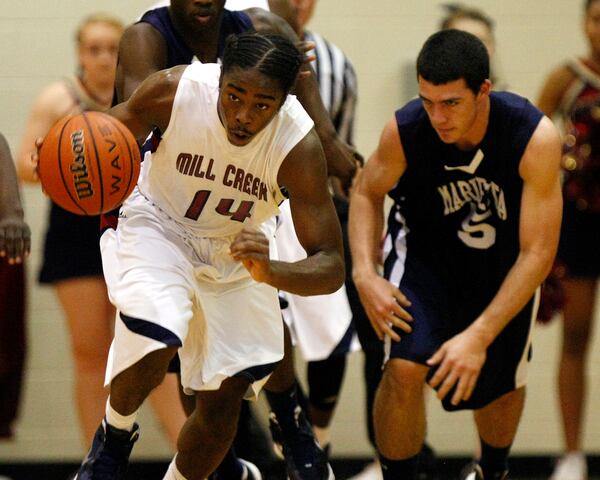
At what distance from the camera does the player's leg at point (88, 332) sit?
19.9 ft

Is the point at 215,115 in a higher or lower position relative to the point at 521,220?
higher

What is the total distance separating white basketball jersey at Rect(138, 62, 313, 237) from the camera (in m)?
4.25

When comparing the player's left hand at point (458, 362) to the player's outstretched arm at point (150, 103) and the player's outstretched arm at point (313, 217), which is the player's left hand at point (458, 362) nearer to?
the player's outstretched arm at point (313, 217)

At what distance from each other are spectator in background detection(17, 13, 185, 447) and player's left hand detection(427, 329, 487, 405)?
166cm

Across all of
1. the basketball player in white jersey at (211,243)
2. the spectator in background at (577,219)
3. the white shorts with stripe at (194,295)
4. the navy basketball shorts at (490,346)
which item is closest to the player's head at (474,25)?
the spectator in background at (577,219)

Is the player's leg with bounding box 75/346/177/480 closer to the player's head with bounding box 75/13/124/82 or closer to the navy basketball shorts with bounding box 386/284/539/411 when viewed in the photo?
the navy basketball shorts with bounding box 386/284/539/411

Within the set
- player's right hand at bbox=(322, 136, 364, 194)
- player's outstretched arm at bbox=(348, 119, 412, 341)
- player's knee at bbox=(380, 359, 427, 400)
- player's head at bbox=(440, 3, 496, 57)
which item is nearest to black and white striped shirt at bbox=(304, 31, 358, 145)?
player's head at bbox=(440, 3, 496, 57)

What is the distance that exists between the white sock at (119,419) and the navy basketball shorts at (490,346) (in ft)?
3.69

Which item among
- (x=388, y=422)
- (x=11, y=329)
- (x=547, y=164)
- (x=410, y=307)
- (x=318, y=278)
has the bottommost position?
(x=11, y=329)

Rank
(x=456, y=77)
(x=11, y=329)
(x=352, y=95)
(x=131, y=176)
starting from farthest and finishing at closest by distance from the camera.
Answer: (x=11, y=329) < (x=352, y=95) < (x=456, y=77) < (x=131, y=176)

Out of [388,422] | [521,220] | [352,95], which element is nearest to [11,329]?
[352,95]

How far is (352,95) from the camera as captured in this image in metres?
6.16

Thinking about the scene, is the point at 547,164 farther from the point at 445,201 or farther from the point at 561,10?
the point at 561,10

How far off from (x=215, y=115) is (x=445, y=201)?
1190 mm
